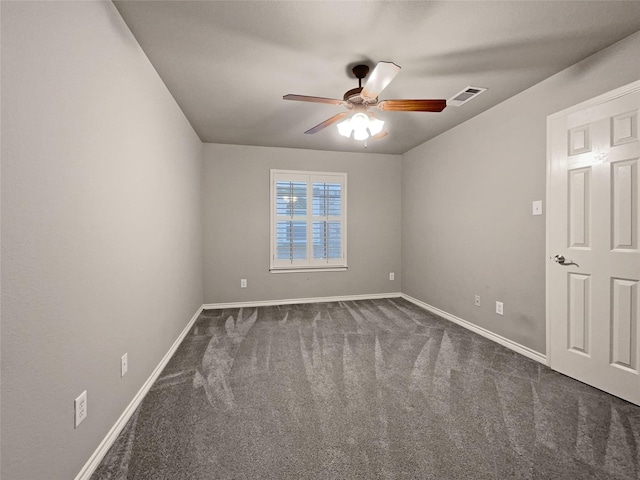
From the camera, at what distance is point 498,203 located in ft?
9.52

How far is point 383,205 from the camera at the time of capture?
15.4 ft

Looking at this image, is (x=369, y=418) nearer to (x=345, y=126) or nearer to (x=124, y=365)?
(x=124, y=365)

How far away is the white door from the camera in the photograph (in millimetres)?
1880

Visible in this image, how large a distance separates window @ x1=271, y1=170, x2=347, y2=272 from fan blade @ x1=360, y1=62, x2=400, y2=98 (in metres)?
2.39

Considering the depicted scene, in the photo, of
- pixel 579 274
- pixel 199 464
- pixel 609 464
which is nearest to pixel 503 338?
pixel 579 274

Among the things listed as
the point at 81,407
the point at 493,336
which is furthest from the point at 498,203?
the point at 81,407

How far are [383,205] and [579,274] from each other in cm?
280

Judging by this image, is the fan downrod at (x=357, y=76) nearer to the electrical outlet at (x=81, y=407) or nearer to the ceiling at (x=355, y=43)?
the ceiling at (x=355, y=43)

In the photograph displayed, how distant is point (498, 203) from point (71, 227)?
3347 millimetres

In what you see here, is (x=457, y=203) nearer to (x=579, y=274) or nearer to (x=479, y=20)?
(x=579, y=274)

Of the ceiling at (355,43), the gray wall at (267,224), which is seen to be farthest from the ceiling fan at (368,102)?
the gray wall at (267,224)

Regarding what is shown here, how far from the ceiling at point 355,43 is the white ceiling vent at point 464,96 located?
2.9 inches

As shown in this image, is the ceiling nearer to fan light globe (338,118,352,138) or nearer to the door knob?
fan light globe (338,118,352,138)

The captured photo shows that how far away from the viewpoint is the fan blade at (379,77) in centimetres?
167
